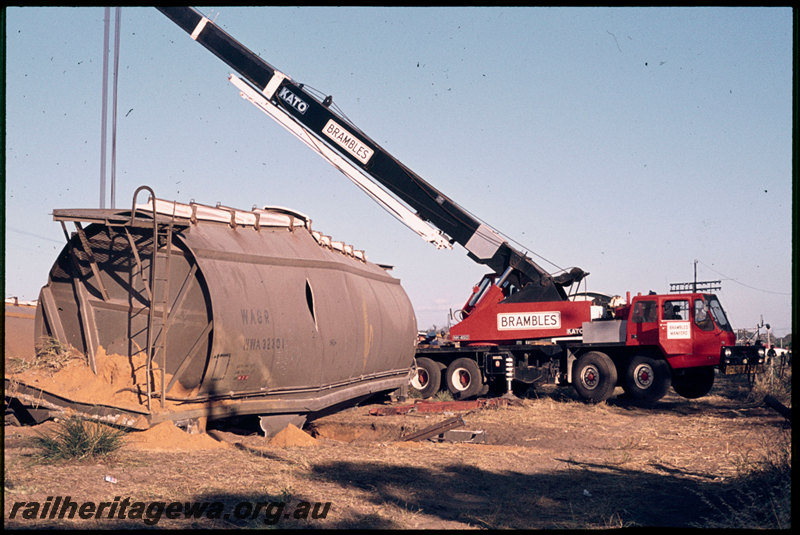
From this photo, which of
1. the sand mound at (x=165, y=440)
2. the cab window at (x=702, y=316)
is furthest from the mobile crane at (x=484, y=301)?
the sand mound at (x=165, y=440)

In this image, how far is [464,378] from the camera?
21.7 m

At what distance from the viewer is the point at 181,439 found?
9836 mm

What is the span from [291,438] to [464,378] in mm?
10949

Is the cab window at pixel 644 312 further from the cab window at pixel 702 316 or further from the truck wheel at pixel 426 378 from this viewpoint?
the truck wheel at pixel 426 378

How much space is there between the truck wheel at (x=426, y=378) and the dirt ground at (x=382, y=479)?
743 centimetres

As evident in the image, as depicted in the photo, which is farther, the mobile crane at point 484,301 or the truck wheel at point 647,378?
the mobile crane at point 484,301

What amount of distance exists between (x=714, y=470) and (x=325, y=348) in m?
6.37

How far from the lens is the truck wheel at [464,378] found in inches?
841

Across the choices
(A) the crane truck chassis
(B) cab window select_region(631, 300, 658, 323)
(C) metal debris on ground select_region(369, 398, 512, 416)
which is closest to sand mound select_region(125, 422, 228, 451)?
(C) metal debris on ground select_region(369, 398, 512, 416)

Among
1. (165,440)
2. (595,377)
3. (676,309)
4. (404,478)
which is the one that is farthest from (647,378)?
(165,440)

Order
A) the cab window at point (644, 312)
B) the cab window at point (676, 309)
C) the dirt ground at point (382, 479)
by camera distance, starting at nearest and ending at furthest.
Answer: the dirt ground at point (382, 479), the cab window at point (676, 309), the cab window at point (644, 312)

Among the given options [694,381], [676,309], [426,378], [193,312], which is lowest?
[426,378]

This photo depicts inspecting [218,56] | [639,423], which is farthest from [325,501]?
[218,56]

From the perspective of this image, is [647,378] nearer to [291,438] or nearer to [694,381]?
[694,381]
